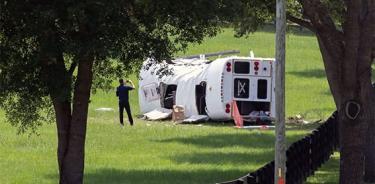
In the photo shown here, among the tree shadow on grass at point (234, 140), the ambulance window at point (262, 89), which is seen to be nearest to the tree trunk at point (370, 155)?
the tree shadow on grass at point (234, 140)

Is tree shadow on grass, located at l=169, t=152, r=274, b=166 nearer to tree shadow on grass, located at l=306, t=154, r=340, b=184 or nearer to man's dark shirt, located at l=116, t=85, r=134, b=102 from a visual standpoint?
tree shadow on grass, located at l=306, t=154, r=340, b=184

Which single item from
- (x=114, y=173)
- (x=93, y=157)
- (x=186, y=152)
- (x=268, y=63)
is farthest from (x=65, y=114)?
(x=268, y=63)

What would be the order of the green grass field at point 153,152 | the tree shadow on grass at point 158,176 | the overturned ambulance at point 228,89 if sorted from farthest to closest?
the overturned ambulance at point 228,89, the green grass field at point 153,152, the tree shadow on grass at point 158,176

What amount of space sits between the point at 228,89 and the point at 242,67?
1051 millimetres

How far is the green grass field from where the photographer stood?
764 inches

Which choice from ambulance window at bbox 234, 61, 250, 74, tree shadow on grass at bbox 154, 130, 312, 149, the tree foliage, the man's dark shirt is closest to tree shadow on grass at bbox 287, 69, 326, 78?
ambulance window at bbox 234, 61, 250, 74

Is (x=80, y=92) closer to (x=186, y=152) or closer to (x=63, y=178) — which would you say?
(x=63, y=178)

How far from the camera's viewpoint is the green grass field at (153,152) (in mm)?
19406

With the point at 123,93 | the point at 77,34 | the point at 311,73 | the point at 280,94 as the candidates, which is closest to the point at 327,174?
the point at 280,94

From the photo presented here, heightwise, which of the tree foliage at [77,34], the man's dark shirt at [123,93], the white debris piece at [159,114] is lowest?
the white debris piece at [159,114]

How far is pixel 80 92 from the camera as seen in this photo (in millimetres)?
15000

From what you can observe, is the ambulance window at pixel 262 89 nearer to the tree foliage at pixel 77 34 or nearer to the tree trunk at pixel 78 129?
the tree foliage at pixel 77 34

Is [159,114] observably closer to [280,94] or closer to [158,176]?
[158,176]

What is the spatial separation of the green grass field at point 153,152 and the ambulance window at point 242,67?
1.94 metres
